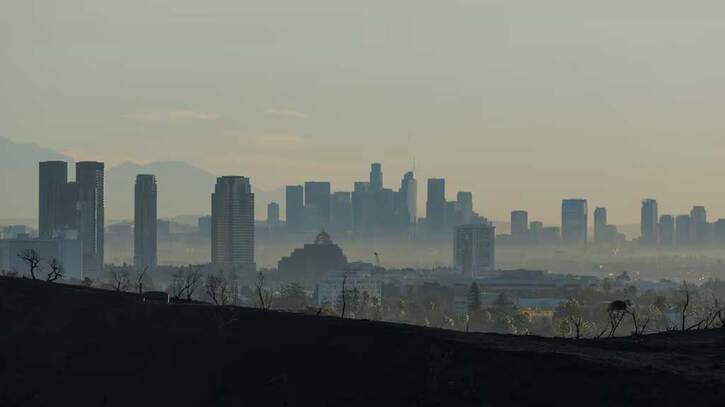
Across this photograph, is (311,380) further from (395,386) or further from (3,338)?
(3,338)

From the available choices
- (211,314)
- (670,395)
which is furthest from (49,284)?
(670,395)

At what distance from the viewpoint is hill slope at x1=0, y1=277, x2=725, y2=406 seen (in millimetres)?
53000

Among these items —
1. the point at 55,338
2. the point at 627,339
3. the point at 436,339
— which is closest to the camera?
the point at 436,339

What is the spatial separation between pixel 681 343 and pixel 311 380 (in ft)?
68.0

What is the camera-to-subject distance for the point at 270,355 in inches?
2429

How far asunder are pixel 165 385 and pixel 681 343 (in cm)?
2575

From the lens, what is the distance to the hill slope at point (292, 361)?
53.0 m

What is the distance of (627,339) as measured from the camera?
2793 inches

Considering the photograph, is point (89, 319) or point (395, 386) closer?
point (395, 386)

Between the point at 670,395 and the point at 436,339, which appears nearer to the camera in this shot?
the point at 670,395

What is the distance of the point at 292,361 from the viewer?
60594 millimetres

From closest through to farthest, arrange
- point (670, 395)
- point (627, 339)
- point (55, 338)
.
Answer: point (670, 395), point (55, 338), point (627, 339)

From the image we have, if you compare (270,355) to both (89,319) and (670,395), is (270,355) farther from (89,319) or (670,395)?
(670,395)

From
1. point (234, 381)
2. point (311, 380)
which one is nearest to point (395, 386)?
point (311, 380)
